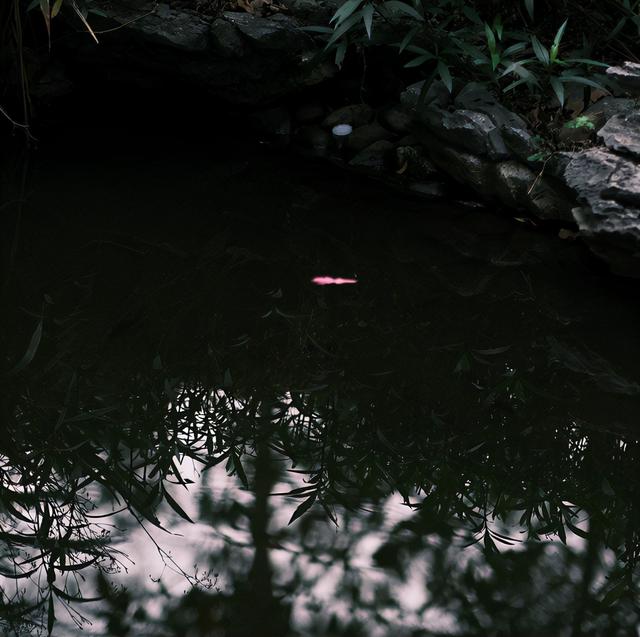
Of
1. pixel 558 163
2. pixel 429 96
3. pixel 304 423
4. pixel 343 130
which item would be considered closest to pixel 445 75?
pixel 429 96

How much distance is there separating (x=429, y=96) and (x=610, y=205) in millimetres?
1053

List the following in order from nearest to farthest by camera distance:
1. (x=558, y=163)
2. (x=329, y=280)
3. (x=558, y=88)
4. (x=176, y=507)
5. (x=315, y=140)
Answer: (x=176, y=507) < (x=329, y=280) < (x=558, y=163) < (x=558, y=88) < (x=315, y=140)

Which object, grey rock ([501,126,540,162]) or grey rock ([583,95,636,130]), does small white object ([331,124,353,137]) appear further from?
grey rock ([583,95,636,130])

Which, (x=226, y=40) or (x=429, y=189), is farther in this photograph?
(x=226, y=40)

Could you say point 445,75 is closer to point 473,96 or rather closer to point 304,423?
point 473,96

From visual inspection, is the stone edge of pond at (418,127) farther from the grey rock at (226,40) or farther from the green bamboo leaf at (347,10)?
the green bamboo leaf at (347,10)

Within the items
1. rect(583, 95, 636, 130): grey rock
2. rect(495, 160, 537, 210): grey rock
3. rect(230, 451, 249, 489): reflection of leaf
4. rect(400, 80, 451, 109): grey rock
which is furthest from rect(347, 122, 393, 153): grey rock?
rect(230, 451, 249, 489): reflection of leaf

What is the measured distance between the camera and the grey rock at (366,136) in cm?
380

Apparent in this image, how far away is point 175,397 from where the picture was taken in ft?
6.68

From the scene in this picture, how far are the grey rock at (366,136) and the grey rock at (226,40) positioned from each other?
61 cm

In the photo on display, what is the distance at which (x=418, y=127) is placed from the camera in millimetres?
3576

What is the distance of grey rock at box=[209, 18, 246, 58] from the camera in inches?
148

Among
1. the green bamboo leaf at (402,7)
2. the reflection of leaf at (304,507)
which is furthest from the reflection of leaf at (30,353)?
the green bamboo leaf at (402,7)

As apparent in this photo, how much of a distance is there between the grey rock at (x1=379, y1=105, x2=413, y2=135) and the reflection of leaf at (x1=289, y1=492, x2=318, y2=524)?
231 centimetres
